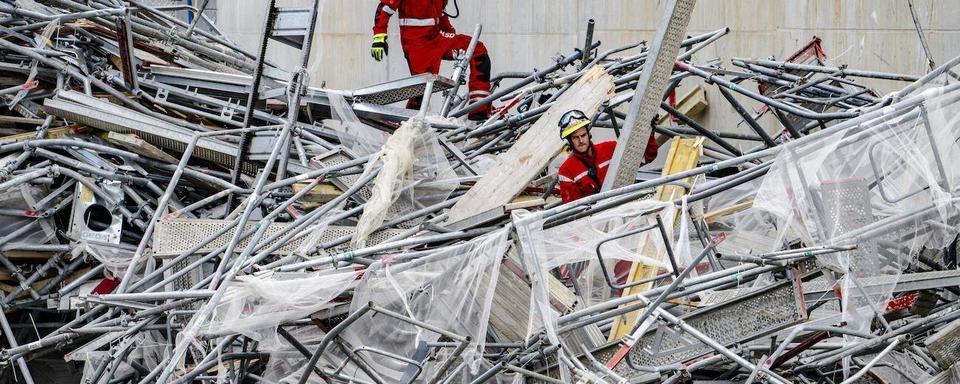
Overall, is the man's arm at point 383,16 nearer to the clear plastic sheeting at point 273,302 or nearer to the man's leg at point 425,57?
the man's leg at point 425,57

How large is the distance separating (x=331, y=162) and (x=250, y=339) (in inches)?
73.0

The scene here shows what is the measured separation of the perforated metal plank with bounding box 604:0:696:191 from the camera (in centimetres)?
813

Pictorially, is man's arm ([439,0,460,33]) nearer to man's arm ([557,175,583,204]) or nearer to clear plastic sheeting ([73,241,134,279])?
man's arm ([557,175,583,204])

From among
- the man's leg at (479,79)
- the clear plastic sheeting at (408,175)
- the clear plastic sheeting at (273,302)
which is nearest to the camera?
the clear plastic sheeting at (273,302)

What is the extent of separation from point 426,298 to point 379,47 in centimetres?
435

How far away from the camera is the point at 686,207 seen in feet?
23.2

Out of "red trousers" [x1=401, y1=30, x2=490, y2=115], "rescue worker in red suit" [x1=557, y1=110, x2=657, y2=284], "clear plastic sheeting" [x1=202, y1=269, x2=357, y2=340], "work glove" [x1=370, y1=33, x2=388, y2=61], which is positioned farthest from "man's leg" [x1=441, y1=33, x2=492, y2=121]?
"clear plastic sheeting" [x1=202, y1=269, x2=357, y2=340]

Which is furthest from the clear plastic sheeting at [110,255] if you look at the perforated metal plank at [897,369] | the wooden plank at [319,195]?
the perforated metal plank at [897,369]

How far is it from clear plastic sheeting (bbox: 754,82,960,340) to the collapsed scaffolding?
14 mm

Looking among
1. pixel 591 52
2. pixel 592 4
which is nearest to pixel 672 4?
pixel 591 52

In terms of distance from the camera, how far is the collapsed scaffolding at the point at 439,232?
6742 mm

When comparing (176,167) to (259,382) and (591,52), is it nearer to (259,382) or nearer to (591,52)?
(259,382)

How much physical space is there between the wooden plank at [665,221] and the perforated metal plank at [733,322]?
541mm

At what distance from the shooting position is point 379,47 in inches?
439
